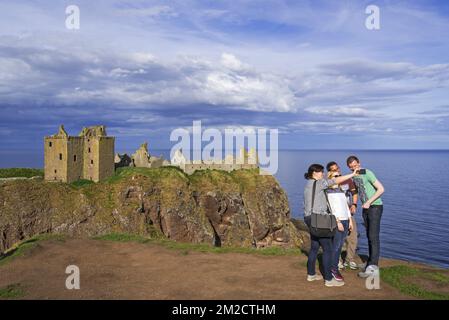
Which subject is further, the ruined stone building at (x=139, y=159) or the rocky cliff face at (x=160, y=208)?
the ruined stone building at (x=139, y=159)

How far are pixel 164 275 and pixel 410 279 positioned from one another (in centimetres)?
790

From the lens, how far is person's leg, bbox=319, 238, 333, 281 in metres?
11.0

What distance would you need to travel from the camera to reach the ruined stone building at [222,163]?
60312mm

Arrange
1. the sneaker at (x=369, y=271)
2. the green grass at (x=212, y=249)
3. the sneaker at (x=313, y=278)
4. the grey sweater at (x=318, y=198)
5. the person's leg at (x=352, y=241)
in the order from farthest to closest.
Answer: the green grass at (x=212, y=249)
the person's leg at (x=352, y=241)
the sneaker at (x=369, y=271)
the sneaker at (x=313, y=278)
the grey sweater at (x=318, y=198)

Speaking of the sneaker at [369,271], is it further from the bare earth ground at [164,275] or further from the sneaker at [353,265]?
the sneaker at [353,265]

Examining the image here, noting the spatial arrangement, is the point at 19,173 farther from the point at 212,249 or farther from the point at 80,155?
the point at 212,249

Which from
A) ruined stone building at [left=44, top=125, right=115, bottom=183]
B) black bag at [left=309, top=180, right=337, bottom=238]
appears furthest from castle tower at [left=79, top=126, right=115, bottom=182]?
black bag at [left=309, top=180, right=337, bottom=238]

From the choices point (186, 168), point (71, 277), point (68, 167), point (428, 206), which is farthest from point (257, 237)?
point (428, 206)

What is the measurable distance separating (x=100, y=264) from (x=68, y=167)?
112 ft

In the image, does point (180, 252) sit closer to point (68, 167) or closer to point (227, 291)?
point (227, 291)

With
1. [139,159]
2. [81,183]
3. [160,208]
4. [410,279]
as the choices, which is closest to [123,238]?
[410,279]

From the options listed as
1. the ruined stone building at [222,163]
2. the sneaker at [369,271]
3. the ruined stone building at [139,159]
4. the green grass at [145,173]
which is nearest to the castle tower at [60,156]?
the green grass at [145,173]

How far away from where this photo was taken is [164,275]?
41.3 feet

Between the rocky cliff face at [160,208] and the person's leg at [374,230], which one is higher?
the person's leg at [374,230]
